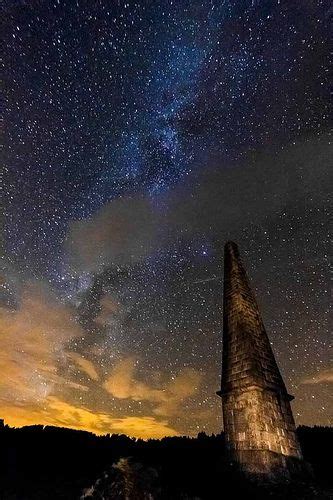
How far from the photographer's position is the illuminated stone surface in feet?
26.0

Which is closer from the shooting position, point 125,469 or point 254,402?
point 125,469

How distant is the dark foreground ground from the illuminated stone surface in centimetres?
58

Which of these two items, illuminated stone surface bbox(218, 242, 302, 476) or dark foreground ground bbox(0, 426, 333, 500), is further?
illuminated stone surface bbox(218, 242, 302, 476)

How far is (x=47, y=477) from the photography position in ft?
31.0

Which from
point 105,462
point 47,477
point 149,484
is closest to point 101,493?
point 149,484

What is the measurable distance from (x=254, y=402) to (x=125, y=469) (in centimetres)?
543

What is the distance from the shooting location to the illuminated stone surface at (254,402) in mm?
7938

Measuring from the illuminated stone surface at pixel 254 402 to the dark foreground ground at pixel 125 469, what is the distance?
1.90 feet

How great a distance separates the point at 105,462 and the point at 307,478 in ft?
27.4

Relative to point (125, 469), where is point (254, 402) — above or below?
above

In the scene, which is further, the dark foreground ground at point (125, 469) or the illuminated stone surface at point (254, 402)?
the illuminated stone surface at point (254, 402)

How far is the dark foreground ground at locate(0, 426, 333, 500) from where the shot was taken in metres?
4.18

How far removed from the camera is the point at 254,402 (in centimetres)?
847

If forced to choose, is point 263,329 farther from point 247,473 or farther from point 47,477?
A: point 47,477
